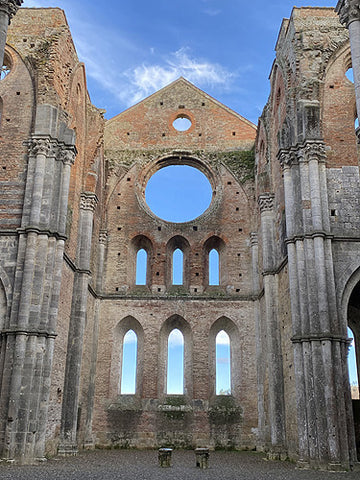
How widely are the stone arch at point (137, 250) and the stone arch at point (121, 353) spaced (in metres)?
1.60

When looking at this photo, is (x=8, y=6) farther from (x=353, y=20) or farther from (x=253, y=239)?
(x=253, y=239)

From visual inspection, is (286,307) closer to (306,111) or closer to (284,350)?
(284,350)

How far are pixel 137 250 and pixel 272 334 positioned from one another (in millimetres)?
7040

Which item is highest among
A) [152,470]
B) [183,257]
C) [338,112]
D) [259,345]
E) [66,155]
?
[338,112]

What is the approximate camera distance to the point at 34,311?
13281 millimetres

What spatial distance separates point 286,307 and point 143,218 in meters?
7.63

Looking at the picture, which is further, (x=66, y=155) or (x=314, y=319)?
(x=66, y=155)

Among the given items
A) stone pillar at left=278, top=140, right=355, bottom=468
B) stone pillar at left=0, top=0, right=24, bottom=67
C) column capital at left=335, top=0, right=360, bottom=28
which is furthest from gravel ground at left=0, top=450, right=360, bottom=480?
column capital at left=335, top=0, right=360, bottom=28

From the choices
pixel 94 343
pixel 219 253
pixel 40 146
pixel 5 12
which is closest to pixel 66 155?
pixel 40 146

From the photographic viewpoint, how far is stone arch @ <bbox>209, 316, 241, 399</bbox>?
19.0 m

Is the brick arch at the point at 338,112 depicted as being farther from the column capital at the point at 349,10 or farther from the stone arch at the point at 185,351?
the stone arch at the point at 185,351

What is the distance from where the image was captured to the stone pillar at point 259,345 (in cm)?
1788

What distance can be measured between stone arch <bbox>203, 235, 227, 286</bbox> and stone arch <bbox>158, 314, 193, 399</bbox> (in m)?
1.82

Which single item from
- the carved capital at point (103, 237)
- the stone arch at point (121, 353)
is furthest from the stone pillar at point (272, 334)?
the carved capital at point (103, 237)
